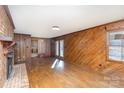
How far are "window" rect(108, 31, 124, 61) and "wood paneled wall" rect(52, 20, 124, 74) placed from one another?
0.59 feet

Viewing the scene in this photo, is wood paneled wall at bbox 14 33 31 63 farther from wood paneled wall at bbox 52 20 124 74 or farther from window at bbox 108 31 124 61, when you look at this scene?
window at bbox 108 31 124 61

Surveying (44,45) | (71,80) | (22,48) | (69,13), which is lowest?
(71,80)

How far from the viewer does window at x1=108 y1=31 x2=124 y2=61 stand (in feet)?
14.2

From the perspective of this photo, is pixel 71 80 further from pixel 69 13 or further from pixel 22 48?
pixel 22 48

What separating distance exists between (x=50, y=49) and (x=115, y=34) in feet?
28.2

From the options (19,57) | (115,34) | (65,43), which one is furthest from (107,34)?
(19,57)

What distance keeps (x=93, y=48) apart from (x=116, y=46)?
4.15 feet

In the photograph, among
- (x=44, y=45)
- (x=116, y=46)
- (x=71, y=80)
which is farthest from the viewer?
(x=44, y=45)

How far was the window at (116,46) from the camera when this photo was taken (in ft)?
14.2

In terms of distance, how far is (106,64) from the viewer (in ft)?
15.9

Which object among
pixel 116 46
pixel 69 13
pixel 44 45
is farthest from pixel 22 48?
pixel 116 46

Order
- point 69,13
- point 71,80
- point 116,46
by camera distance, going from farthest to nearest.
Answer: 1. point 116,46
2. point 71,80
3. point 69,13

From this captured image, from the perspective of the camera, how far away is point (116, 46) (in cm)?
455

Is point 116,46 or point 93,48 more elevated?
point 116,46
